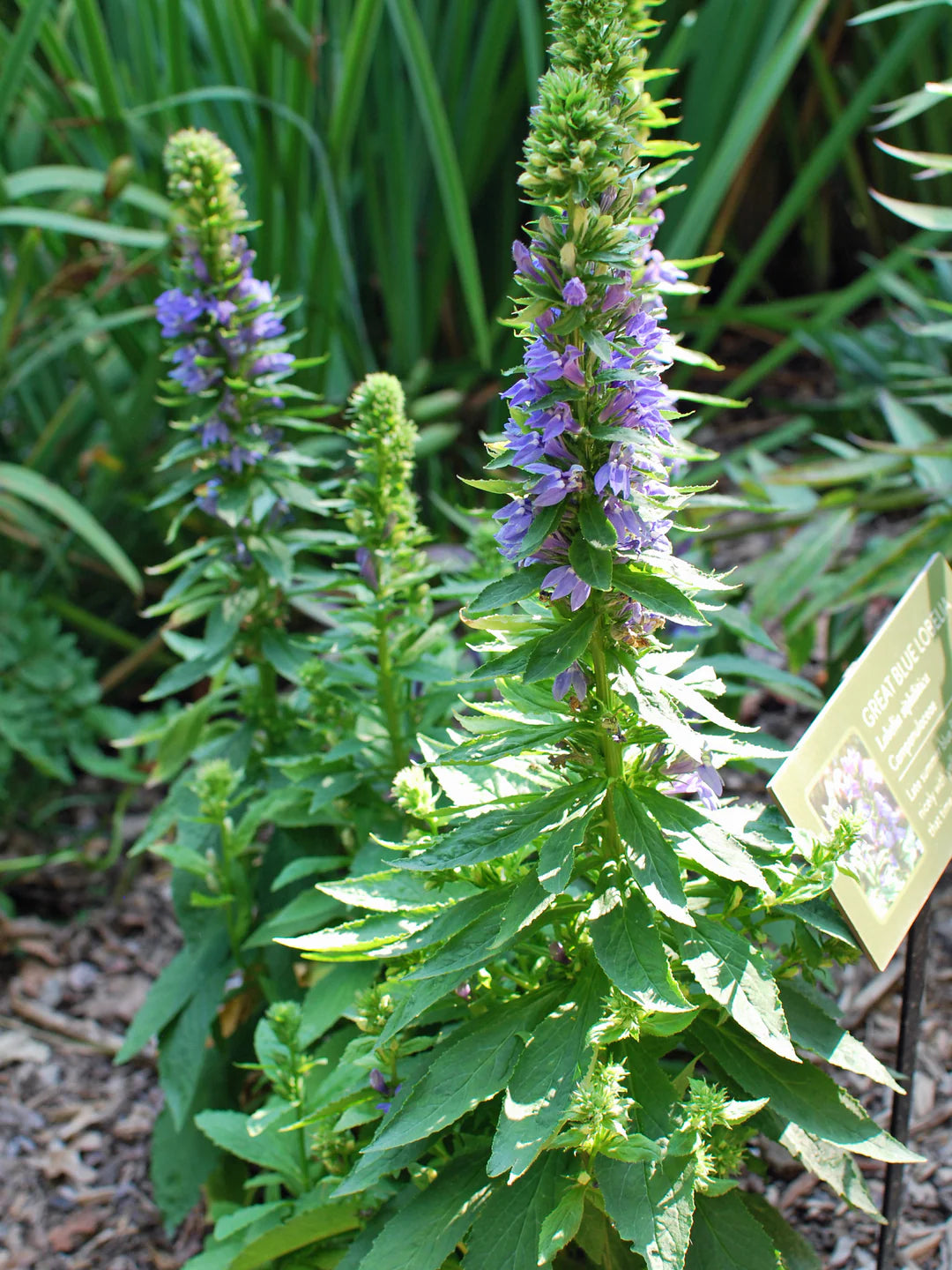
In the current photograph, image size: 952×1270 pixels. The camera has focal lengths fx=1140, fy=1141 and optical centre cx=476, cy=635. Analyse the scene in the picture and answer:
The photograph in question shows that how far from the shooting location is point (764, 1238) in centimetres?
114

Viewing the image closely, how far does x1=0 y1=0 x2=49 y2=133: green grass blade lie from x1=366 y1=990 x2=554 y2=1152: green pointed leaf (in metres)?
2.13

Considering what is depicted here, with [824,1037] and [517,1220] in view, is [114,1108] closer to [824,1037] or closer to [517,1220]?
[517,1220]

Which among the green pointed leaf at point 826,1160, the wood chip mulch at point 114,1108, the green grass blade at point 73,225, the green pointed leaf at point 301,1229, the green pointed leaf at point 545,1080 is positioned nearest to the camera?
the green pointed leaf at point 545,1080

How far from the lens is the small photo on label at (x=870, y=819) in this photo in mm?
1171

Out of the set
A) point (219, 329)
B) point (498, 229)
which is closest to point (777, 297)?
point (498, 229)

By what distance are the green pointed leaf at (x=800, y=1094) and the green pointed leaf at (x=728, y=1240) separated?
108mm

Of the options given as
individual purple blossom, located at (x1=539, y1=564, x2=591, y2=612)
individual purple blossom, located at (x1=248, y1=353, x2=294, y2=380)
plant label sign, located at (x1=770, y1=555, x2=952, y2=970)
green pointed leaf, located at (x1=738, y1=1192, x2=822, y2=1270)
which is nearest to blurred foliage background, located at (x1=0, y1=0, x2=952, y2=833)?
plant label sign, located at (x1=770, y1=555, x2=952, y2=970)

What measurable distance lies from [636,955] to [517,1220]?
11.3 inches

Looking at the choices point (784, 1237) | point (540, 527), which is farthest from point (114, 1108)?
point (540, 527)

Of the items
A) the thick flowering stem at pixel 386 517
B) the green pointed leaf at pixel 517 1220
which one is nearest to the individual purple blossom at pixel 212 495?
the thick flowering stem at pixel 386 517

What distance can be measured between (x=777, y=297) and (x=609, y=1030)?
3.60 meters

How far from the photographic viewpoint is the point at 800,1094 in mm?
1149

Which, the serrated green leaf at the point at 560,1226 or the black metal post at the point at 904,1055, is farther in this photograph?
the black metal post at the point at 904,1055

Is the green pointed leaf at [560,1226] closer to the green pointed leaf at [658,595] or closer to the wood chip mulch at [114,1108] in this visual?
the green pointed leaf at [658,595]
